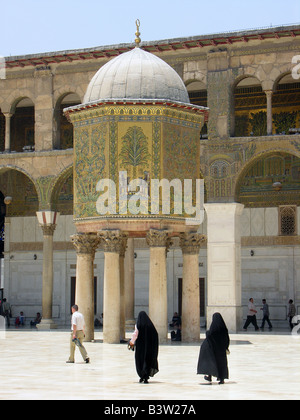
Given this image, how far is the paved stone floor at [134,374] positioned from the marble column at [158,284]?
1.52 feet

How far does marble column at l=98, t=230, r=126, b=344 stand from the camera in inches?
645

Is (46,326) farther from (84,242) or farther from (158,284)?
(158,284)

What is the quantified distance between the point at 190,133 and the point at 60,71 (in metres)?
7.51

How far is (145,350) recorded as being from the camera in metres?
10.4

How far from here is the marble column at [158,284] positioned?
53.6 feet

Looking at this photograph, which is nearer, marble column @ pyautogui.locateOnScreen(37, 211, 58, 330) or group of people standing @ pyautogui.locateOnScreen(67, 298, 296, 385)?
group of people standing @ pyautogui.locateOnScreen(67, 298, 296, 385)

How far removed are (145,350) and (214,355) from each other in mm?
837

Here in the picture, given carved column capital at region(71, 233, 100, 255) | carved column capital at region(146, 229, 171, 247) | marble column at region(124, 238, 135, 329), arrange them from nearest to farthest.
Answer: carved column capital at region(146, 229, 171, 247) < carved column capital at region(71, 233, 100, 255) < marble column at region(124, 238, 135, 329)

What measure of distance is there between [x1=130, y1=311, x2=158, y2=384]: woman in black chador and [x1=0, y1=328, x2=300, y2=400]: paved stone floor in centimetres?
20

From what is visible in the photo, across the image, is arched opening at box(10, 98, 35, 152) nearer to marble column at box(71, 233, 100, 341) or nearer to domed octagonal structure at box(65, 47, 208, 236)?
domed octagonal structure at box(65, 47, 208, 236)

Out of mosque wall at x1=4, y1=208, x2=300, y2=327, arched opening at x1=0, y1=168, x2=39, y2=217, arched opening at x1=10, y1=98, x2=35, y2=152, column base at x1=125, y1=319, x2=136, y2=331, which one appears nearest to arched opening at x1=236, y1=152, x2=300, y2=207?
mosque wall at x1=4, y1=208, x2=300, y2=327

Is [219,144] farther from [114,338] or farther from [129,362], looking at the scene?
[129,362]

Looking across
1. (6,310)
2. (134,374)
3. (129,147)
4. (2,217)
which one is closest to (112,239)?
(129,147)
